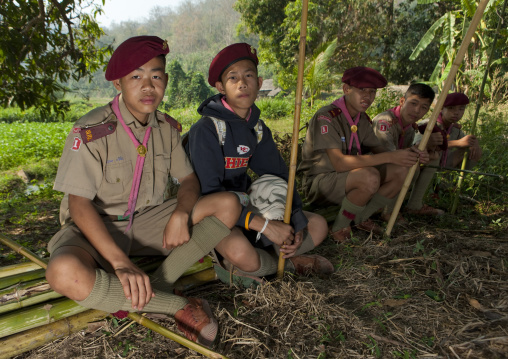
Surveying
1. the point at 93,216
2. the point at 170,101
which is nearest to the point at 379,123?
the point at 93,216

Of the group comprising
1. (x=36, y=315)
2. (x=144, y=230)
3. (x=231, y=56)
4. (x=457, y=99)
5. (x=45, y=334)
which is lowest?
(x=45, y=334)

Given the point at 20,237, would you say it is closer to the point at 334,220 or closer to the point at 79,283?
the point at 79,283

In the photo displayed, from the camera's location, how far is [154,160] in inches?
87.5

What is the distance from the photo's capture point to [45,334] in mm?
1781

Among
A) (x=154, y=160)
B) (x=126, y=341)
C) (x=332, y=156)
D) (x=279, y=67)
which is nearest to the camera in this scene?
(x=126, y=341)

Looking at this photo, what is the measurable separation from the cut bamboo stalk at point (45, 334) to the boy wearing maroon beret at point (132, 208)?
30 centimetres

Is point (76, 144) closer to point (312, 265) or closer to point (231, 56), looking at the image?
point (231, 56)

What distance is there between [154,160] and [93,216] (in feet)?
1.79

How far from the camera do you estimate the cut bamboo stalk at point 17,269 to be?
1999 millimetres

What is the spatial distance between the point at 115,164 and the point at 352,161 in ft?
6.23

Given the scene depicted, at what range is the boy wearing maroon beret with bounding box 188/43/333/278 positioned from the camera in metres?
2.18

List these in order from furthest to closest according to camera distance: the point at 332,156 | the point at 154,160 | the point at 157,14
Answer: the point at 157,14, the point at 332,156, the point at 154,160

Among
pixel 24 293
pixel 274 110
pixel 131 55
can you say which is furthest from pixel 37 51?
pixel 274 110

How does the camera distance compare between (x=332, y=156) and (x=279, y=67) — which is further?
(x=279, y=67)
